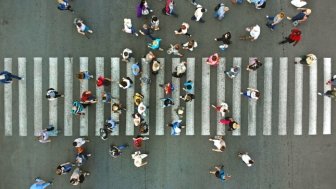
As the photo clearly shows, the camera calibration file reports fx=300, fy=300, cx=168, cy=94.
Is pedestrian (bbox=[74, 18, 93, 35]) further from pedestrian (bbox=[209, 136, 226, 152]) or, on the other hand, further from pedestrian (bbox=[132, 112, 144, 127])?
pedestrian (bbox=[209, 136, 226, 152])

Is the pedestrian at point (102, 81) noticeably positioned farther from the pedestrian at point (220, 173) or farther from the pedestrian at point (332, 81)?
the pedestrian at point (332, 81)

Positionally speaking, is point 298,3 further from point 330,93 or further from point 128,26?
point 128,26

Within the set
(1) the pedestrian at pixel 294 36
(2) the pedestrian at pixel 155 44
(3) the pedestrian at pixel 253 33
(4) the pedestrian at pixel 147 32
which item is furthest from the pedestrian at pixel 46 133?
(1) the pedestrian at pixel 294 36

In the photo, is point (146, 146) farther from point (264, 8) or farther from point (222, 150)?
point (264, 8)

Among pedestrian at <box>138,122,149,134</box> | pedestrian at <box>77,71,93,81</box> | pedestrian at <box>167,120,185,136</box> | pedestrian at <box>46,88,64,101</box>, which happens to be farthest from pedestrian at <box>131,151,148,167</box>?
pedestrian at <box>46,88,64,101</box>

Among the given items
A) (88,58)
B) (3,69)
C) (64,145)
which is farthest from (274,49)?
(3,69)

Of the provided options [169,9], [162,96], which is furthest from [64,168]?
[169,9]
